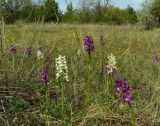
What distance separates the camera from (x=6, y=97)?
3.37 metres

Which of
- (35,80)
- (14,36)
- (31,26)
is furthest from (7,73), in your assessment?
(14,36)

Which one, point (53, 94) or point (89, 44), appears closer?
point (89, 44)

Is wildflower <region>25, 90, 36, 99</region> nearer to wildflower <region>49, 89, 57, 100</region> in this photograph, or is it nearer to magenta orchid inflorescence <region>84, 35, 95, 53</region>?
wildflower <region>49, 89, 57, 100</region>

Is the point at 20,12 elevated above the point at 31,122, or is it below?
above

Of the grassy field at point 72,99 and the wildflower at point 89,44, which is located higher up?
the wildflower at point 89,44

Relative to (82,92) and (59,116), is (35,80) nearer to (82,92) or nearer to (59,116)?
(82,92)

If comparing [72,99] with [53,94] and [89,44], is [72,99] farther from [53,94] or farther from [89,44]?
[89,44]

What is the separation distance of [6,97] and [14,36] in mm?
2957

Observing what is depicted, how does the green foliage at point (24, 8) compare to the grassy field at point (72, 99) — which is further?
the green foliage at point (24, 8)

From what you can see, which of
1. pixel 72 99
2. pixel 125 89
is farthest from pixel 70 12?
pixel 125 89

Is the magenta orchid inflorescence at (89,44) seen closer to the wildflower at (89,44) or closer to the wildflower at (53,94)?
the wildflower at (89,44)

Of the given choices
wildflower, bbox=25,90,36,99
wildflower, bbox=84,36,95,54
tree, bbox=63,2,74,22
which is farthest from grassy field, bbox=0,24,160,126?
tree, bbox=63,2,74,22

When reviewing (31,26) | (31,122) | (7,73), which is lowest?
(31,122)

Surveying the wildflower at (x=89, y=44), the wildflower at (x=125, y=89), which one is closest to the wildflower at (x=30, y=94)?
the wildflower at (x=89, y=44)
